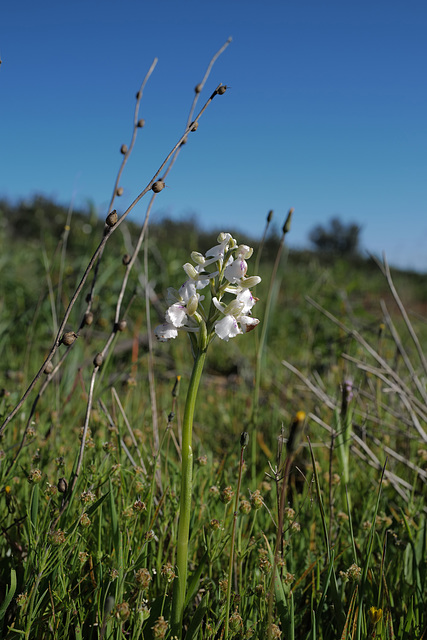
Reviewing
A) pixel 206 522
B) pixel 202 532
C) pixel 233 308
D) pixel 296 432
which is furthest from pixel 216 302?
pixel 206 522

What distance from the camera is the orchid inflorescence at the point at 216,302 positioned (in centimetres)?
97

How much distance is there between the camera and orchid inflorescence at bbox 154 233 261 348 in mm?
972

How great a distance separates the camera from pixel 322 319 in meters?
3.53

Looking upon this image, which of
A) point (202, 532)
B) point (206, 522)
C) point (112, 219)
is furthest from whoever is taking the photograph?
point (206, 522)

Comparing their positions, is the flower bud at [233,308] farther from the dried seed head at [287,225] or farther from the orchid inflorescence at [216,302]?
the dried seed head at [287,225]

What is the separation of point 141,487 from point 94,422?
0.64m

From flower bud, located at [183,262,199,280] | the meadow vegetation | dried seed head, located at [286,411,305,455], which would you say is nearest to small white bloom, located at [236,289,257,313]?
flower bud, located at [183,262,199,280]

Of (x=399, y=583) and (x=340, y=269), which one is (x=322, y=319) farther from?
(x=399, y=583)

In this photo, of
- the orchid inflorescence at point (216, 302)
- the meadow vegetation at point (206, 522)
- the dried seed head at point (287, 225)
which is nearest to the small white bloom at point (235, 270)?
the orchid inflorescence at point (216, 302)

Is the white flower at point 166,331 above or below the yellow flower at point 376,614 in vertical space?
above

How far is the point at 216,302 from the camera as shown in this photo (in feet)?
3.22

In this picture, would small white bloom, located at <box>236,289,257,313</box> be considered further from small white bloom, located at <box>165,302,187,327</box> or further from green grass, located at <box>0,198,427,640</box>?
green grass, located at <box>0,198,427,640</box>

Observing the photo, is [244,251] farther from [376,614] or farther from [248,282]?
[376,614]

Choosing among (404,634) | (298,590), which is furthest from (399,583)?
(298,590)
